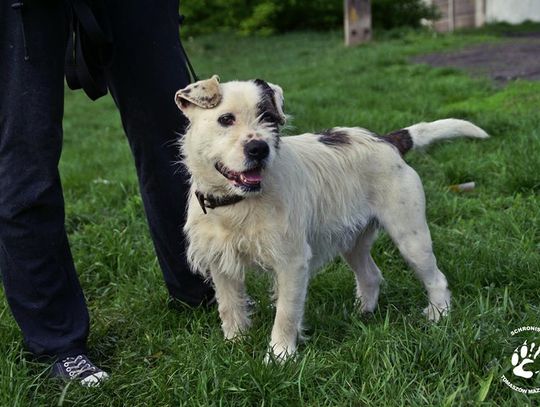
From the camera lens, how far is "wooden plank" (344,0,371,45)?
16.9 metres

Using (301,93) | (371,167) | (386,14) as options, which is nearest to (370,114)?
(301,93)

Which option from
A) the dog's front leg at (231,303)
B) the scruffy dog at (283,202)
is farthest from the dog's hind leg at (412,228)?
the dog's front leg at (231,303)

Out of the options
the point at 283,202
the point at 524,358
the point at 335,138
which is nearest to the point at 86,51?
the point at 283,202

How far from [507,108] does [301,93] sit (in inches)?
130

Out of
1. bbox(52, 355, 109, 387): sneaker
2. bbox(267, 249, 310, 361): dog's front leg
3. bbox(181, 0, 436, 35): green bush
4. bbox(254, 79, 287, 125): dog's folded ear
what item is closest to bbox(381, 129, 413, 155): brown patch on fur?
bbox(254, 79, 287, 125): dog's folded ear

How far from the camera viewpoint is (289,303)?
305 centimetres

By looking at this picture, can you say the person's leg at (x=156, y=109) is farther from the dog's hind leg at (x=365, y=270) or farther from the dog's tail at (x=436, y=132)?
the dog's tail at (x=436, y=132)

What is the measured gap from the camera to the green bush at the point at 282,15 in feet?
76.5

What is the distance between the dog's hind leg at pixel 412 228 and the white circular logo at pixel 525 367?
2.32 feet

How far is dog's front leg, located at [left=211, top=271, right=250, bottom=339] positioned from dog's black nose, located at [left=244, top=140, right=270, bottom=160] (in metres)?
0.73

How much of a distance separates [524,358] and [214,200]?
56.6 inches

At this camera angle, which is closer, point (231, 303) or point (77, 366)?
point (77, 366)

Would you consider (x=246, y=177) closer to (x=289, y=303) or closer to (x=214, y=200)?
(x=214, y=200)

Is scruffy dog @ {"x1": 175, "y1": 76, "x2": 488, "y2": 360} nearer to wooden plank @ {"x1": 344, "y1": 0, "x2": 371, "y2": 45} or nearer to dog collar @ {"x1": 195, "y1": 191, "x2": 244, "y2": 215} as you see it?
dog collar @ {"x1": 195, "y1": 191, "x2": 244, "y2": 215}
